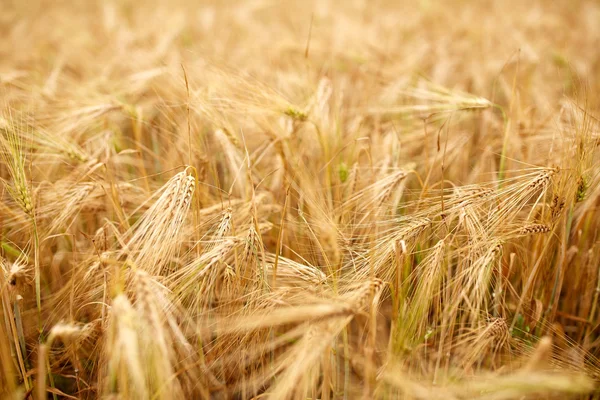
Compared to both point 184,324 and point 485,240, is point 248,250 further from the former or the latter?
point 485,240

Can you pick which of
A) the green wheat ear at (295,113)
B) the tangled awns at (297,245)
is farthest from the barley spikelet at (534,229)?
the green wheat ear at (295,113)

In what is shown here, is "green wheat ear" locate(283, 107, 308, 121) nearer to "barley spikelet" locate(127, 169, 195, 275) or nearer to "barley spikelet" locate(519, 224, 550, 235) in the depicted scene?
"barley spikelet" locate(127, 169, 195, 275)

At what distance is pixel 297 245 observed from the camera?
4.30 feet

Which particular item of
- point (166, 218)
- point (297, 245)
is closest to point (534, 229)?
point (297, 245)

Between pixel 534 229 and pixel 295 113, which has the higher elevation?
pixel 295 113

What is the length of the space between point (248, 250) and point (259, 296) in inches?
5.4

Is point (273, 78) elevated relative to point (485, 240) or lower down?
elevated

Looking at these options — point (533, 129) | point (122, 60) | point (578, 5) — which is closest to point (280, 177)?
point (533, 129)

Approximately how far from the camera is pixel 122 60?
100 inches

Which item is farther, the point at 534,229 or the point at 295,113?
the point at 295,113

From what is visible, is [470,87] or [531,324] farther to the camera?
[470,87]

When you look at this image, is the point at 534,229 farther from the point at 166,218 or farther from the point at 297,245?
the point at 166,218

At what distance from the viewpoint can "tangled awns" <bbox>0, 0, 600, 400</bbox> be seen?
88 centimetres

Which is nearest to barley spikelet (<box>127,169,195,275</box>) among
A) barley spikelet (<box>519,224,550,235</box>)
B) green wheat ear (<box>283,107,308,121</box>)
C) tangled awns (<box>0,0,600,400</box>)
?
tangled awns (<box>0,0,600,400</box>)
